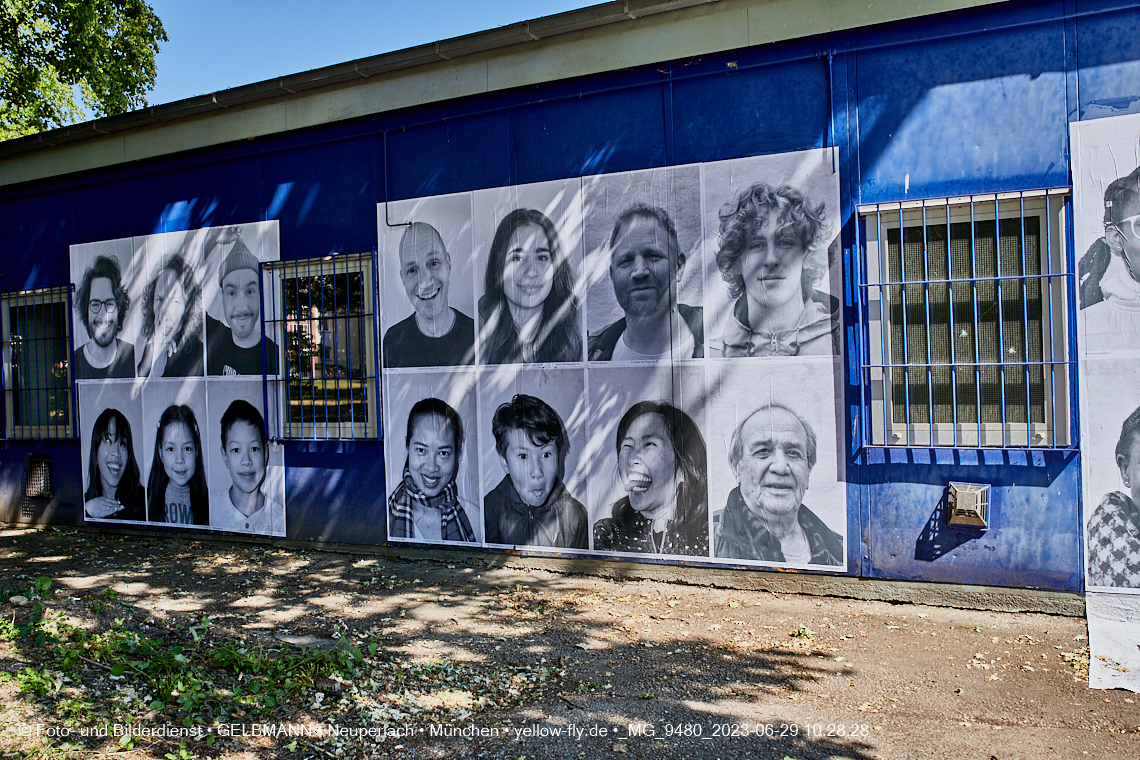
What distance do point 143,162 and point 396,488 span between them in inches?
182

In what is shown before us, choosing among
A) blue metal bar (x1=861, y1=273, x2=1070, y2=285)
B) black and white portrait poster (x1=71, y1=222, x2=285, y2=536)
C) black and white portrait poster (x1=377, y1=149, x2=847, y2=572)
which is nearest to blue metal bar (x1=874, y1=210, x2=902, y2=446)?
blue metal bar (x1=861, y1=273, x2=1070, y2=285)

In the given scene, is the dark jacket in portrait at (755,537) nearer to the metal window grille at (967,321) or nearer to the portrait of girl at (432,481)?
the metal window grille at (967,321)

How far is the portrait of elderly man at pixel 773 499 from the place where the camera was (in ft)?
18.3

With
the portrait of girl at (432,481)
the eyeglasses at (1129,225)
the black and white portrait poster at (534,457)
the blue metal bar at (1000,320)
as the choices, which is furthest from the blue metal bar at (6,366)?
the eyeglasses at (1129,225)

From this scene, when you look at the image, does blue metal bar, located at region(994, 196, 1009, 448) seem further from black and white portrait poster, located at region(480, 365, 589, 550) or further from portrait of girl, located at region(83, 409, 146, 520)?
portrait of girl, located at region(83, 409, 146, 520)

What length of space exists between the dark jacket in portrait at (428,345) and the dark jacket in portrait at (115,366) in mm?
3326

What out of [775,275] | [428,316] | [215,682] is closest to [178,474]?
[428,316]

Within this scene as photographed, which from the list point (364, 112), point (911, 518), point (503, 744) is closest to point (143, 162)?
point (364, 112)

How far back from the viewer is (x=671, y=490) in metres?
6.03

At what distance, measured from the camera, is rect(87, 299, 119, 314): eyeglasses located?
8562 mm

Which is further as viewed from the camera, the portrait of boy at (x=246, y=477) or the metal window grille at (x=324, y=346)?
the portrait of boy at (x=246, y=477)

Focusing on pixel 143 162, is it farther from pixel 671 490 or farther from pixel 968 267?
pixel 968 267

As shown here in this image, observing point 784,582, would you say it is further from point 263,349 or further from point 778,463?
point 263,349

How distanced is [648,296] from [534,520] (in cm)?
204
